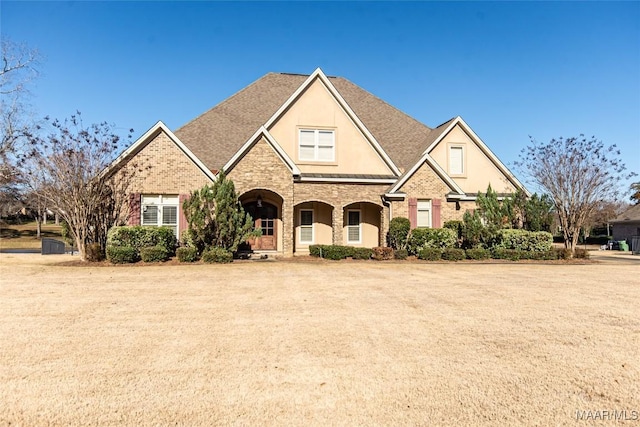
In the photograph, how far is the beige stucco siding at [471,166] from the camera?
868 inches

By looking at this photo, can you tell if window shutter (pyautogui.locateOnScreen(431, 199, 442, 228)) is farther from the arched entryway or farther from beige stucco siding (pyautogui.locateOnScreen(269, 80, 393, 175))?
the arched entryway

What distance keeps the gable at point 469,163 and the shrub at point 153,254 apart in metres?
14.6

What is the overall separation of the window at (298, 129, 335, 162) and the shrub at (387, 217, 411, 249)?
4.50 metres

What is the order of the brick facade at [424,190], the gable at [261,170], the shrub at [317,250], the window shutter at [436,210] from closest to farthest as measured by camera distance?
1. the shrub at [317,250]
2. the gable at [261,170]
3. the brick facade at [424,190]
4. the window shutter at [436,210]

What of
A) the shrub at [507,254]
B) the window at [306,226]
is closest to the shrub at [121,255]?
the window at [306,226]

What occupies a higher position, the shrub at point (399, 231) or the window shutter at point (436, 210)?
the window shutter at point (436, 210)

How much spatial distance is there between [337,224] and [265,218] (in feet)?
12.2

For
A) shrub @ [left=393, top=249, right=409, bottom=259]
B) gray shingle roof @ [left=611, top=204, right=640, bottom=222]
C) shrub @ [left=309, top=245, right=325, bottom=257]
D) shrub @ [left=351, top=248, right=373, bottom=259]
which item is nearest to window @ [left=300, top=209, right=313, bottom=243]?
shrub @ [left=309, top=245, right=325, bottom=257]

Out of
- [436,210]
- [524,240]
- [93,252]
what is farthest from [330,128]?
[93,252]

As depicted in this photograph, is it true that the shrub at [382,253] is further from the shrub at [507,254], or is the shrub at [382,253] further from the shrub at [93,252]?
the shrub at [93,252]

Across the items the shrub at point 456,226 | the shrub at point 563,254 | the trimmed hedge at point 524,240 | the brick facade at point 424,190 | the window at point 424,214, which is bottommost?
the shrub at point 563,254

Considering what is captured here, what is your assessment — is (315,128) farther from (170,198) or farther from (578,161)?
(578,161)

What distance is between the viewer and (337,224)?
64.6 ft

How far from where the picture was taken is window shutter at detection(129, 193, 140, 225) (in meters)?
17.3
